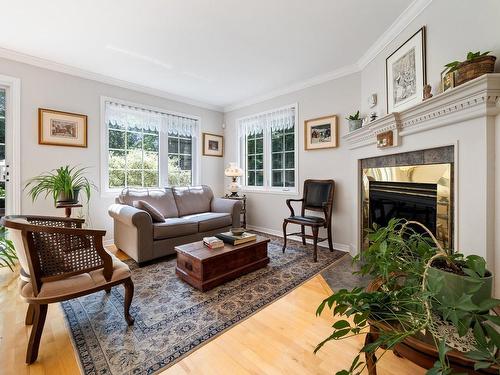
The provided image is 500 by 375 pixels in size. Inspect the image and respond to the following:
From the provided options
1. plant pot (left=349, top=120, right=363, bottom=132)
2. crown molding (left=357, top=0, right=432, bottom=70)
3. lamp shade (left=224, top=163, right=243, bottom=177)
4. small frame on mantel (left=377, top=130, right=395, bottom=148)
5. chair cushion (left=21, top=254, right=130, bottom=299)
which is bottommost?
chair cushion (left=21, top=254, right=130, bottom=299)

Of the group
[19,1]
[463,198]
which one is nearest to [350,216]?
[463,198]

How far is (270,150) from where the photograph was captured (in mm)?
4391

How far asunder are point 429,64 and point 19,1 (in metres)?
3.48

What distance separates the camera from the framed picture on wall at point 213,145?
4.83 metres

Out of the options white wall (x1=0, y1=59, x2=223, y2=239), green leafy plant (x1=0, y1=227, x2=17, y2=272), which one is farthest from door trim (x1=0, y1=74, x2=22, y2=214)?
green leafy plant (x1=0, y1=227, x2=17, y2=272)

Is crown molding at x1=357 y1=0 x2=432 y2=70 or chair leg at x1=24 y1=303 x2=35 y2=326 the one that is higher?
crown molding at x1=357 y1=0 x2=432 y2=70

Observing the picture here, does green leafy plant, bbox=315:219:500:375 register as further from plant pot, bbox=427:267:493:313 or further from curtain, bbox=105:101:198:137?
curtain, bbox=105:101:198:137

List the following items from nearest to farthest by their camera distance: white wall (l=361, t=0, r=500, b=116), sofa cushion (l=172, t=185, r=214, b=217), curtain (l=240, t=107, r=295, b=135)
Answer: white wall (l=361, t=0, r=500, b=116)
sofa cushion (l=172, t=185, r=214, b=217)
curtain (l=240, t=107, r=295, b=135)

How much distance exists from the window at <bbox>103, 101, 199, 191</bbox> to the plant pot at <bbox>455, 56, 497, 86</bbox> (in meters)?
3.96

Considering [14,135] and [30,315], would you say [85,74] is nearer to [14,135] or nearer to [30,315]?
[14,135]

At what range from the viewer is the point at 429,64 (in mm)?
1970

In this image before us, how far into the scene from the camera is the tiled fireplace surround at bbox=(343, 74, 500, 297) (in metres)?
1.40

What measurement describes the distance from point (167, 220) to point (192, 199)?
0.81m

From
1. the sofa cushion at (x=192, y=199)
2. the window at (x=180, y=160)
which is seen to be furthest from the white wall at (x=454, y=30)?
the window at (x=180, y=160)
